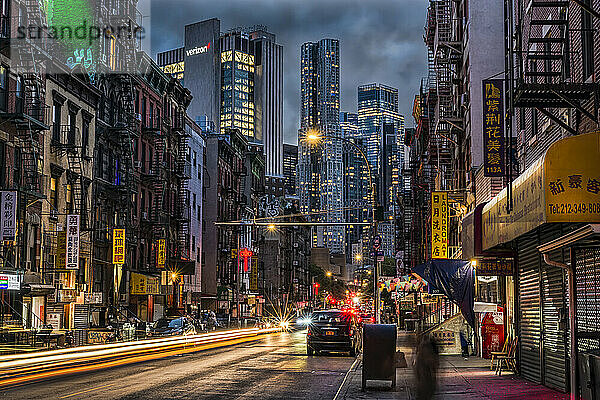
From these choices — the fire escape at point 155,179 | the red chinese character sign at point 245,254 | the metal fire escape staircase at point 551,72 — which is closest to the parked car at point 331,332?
the metal fire escape staircase at point 551,72

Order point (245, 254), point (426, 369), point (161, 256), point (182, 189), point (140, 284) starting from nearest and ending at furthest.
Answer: point (426, 369) < point (140, 284) < point (161, 256) < point (182, 189) < point (245, 254)

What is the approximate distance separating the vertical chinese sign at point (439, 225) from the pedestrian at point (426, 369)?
29.6 m

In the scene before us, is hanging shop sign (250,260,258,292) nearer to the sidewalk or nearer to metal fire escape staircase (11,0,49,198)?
metal fire escape staircase (11,0,49,198)

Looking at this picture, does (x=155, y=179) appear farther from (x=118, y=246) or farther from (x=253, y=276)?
(x=253, y=276)

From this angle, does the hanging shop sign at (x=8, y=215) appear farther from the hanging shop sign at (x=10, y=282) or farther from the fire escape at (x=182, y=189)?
the fire escape at (x=182, y=189)

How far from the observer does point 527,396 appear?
18.5 meters

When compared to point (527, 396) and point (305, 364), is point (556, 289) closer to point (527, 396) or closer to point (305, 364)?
point (527, 396)

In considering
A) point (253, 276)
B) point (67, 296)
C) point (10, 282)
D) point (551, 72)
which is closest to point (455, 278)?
point (551, 72)

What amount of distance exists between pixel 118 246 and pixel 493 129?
99.1 ft

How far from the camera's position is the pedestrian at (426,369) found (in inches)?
476

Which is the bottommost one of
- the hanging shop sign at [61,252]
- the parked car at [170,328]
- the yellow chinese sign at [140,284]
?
the parked car at [170,328]

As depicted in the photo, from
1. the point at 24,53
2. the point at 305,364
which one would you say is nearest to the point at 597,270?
the point at 305,364

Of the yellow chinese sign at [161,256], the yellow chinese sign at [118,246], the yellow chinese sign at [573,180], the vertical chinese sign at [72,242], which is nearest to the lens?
the yellow chinese sign at [573,180]

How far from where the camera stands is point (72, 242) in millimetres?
42625
